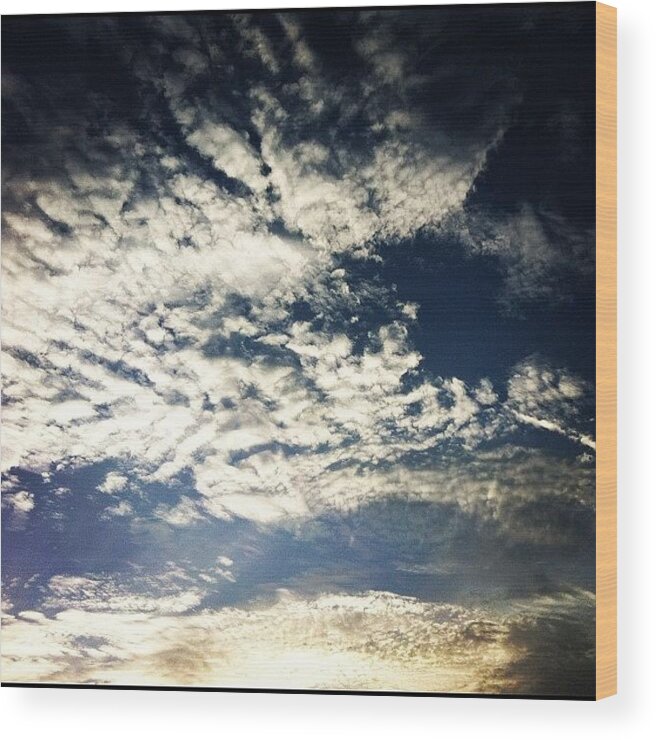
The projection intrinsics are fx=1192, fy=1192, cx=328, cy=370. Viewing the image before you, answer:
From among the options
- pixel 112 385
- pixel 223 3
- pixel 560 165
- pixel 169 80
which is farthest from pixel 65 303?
pixel 560 165

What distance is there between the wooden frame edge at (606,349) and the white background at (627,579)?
0.04 metres

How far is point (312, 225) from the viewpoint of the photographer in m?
3.81

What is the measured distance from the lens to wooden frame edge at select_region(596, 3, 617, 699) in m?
3.72

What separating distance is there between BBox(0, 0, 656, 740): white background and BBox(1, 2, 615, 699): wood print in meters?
0.07

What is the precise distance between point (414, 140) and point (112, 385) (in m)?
1.25

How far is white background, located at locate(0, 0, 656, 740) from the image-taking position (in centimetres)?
375

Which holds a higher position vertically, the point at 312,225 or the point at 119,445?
the point at 312,225

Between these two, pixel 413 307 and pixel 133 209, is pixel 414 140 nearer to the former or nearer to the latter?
pixel 413 307

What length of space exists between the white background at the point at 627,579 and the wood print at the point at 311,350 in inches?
2.6

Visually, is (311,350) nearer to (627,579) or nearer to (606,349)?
(606,349)

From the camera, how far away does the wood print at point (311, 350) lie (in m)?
3.73

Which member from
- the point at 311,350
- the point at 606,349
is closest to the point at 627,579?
the point at 606,349

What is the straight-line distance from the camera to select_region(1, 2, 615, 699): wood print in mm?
3734

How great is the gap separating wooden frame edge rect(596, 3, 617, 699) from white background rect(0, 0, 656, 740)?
0.12 ft
